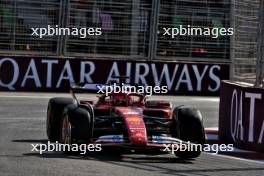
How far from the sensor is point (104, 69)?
19.2 metres

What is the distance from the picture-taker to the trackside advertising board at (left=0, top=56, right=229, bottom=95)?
18.7m

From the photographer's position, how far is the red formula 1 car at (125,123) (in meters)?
8.64

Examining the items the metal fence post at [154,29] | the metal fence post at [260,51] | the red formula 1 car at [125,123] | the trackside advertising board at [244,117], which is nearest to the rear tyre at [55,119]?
Answer: the red formula 1 car at [125,123]

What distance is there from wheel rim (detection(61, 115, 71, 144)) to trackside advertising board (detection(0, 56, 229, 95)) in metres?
9.17

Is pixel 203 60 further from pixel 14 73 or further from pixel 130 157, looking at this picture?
pixel 130 157

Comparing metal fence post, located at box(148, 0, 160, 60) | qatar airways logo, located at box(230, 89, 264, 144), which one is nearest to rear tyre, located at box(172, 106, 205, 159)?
qatar airways logo, located at box(230, 89, 264, 144)

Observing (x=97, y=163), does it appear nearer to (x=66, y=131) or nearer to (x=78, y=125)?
(x=78, y=125)

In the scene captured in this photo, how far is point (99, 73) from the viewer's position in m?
19.2

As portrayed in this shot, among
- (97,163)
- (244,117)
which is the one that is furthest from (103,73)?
(97,163)

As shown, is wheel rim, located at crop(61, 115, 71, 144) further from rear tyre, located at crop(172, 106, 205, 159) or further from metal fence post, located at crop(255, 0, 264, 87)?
metal fence post, located at crop(255, 0, 264, 87)

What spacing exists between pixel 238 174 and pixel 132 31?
12747 millimetres

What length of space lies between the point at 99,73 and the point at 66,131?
33.1 feet

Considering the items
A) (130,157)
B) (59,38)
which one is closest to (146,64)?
(59,38)

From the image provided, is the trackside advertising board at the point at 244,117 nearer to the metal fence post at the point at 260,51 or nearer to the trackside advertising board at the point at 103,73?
the metal fence post at the point at 260,51
